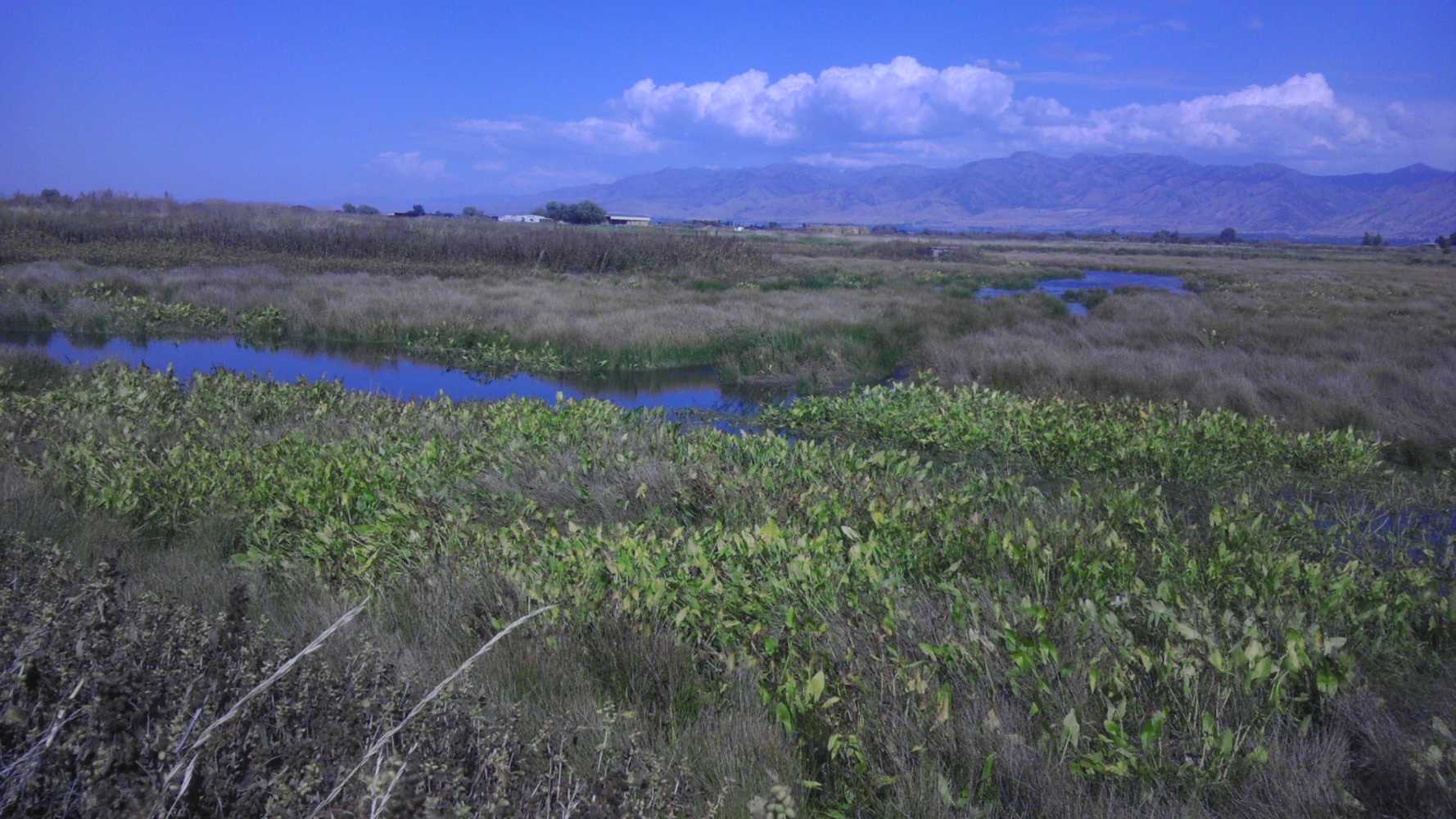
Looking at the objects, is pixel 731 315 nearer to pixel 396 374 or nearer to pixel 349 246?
pixel 396 374

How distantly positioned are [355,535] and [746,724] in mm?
3282

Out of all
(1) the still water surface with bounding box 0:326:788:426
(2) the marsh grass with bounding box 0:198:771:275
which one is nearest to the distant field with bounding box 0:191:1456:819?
(1) the still water surface with bounding box 0:326:788:426

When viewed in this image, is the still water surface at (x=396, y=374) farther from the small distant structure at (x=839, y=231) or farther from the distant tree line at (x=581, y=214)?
the small distant structure at (x=839, y=231)

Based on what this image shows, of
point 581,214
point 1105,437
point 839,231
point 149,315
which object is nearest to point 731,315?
point 1105,437

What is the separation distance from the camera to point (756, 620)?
444 centimetres

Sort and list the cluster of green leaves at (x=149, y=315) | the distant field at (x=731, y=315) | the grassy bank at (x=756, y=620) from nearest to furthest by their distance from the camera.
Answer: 1. the grassy bank at (x=756, y=620)
2. the distant field at (x=731, y=315)
3. the cluster of green leaves at (x=149, y=315)

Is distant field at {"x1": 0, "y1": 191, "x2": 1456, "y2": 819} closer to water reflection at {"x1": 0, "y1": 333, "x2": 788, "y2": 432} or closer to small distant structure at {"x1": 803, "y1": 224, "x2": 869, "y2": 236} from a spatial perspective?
water reflection at {"x1": 0, "y1": 333, "x2": 788, "y2": 432}

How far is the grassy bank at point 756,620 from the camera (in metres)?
2.86

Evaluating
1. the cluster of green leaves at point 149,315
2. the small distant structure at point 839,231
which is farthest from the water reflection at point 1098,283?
the small distant structure at point 839,231

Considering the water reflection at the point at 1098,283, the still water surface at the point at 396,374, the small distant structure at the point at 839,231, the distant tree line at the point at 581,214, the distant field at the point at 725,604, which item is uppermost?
the distant tree line at the point at 581,214

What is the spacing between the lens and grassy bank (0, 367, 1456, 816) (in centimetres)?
286

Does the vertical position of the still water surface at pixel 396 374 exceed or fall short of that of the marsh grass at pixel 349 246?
it falls short

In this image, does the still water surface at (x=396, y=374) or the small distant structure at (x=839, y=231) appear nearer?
the still water surface at (x=396, y=374)

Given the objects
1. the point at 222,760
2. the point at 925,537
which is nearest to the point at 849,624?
the point at 925,537
